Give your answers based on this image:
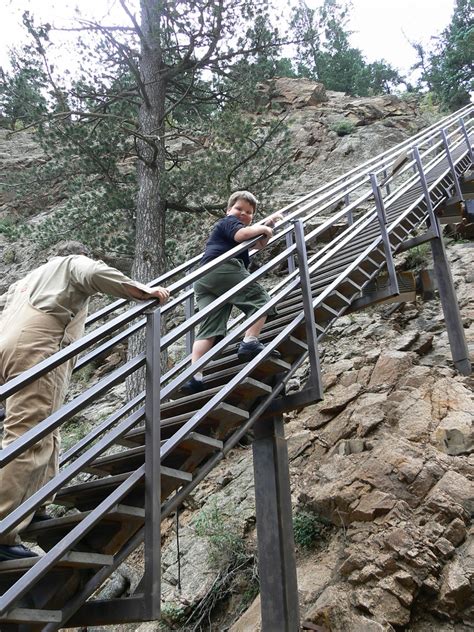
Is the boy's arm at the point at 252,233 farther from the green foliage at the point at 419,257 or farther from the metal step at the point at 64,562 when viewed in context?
the green foliage at the point at 419,257

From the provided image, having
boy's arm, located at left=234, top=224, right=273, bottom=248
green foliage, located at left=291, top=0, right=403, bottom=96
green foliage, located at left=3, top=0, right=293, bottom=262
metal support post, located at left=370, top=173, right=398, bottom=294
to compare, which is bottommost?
boy's arm, located at left=234, top=224, right=273, bottom=248

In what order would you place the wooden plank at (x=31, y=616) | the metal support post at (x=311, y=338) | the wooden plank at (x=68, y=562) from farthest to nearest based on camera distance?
the metal support post at (x=311, y=338)
the wooden plank at (x=68, y=562)
the wooden plank at (x=31, y=616)

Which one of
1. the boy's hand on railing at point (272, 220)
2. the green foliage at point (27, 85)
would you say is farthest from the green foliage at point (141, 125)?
the boy's hand on railing at point (272, 220)

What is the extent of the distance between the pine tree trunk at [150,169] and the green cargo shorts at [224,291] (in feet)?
12.0

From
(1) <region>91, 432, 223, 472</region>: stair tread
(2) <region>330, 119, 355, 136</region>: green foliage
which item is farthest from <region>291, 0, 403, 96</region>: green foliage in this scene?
(1) <region>91, 432, 223, 472</region>: stair tread

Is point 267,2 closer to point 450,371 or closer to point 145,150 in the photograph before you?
point 145,150

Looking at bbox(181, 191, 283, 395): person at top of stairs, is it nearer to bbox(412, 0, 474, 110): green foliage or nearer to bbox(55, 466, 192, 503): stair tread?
bbox(55, 466, 192, 503): stair tread

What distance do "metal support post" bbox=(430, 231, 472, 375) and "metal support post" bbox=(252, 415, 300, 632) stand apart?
383 cm

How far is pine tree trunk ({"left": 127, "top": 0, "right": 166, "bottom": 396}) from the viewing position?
8.46 meters

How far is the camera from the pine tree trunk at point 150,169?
333 inches

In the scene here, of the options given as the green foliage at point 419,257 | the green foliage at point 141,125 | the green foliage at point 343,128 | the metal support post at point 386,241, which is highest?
the green foliage at point 343,128

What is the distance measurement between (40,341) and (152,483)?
937mm

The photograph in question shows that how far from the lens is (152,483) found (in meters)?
2.51

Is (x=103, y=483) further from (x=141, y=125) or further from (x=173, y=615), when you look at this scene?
(x=141, y=125)
